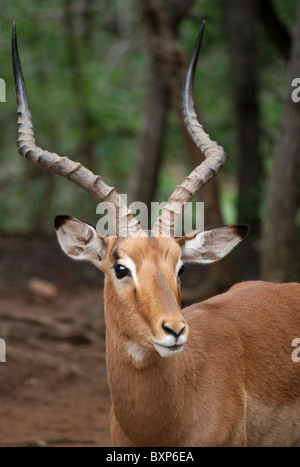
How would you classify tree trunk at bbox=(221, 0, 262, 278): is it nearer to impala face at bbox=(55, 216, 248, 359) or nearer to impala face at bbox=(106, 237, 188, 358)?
impala face at bbox=(55, 216, 248, 359)

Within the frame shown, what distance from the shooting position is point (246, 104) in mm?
13672

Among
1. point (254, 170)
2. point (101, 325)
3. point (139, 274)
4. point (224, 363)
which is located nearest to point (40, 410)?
point (101, 325)

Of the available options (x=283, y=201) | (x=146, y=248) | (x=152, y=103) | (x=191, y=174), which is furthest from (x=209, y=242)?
(x=152, y=103)

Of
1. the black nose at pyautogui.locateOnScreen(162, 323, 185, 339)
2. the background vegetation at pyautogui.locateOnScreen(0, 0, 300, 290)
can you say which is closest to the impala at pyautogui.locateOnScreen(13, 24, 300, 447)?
the black nose at pyautogui.locateOnScreen(162, 323, 185, 339)

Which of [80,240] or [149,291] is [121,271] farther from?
[80,240]

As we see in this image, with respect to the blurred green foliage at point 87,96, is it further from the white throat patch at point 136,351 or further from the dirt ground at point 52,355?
the white throat patch at point 136,351

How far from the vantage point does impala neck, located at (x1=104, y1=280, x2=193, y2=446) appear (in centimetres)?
457

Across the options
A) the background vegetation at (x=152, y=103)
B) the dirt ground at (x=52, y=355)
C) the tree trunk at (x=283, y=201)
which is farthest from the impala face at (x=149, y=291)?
the background vegetation at (x=152, y=103)

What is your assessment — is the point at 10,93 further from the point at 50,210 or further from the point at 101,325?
the point at 101,325

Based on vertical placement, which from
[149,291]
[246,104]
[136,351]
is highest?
[246,104]

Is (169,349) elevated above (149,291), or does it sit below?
below

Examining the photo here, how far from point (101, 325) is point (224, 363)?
611 cm

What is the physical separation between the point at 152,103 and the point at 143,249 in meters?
10.2

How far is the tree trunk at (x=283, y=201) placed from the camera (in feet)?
31.1
